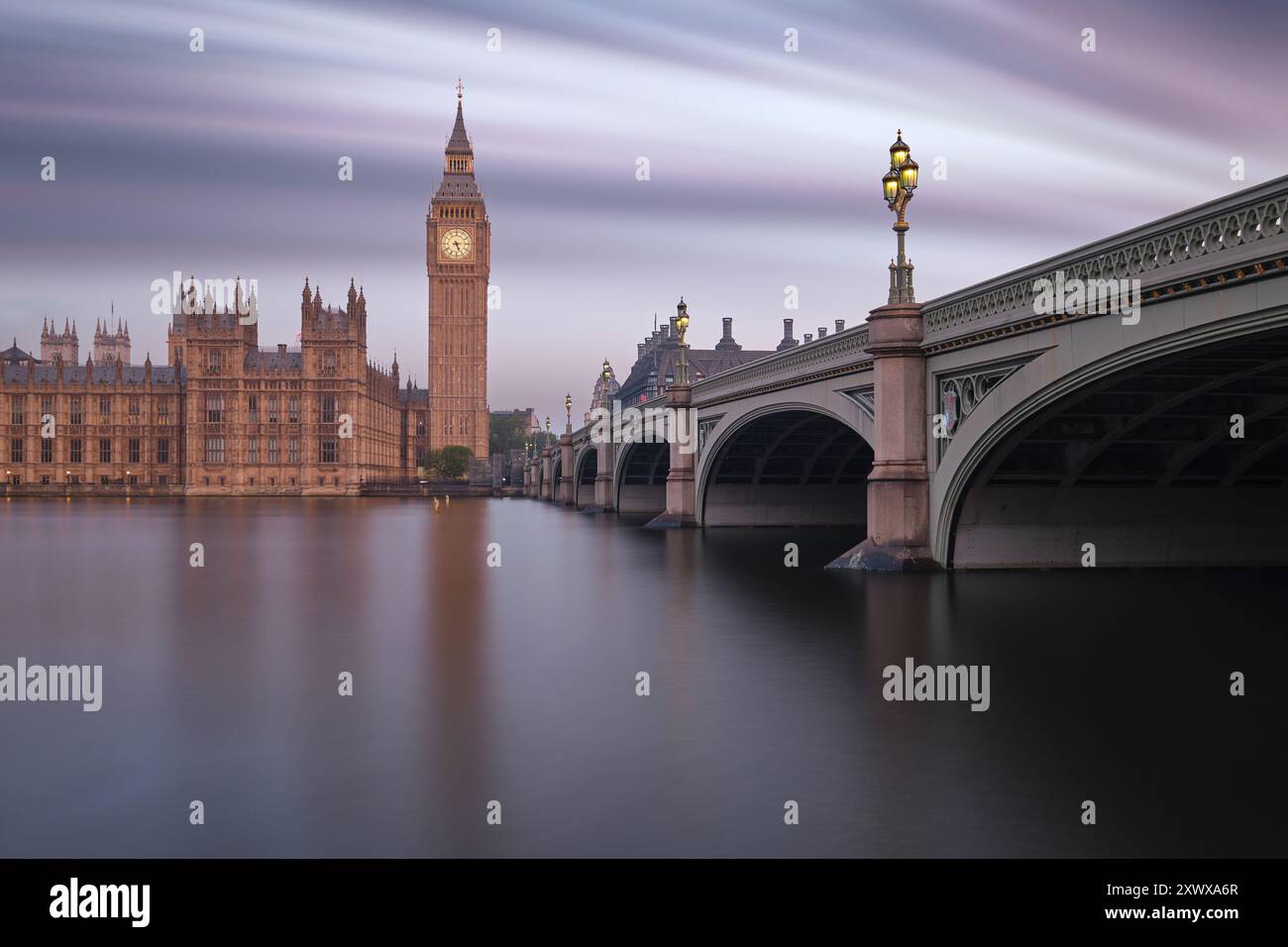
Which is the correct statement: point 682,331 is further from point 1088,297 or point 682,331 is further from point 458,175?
point 458,175

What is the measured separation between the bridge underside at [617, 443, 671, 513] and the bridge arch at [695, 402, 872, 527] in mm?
16378

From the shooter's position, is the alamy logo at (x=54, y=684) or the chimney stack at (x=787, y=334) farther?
the chimney stack at (x=787, y=334)

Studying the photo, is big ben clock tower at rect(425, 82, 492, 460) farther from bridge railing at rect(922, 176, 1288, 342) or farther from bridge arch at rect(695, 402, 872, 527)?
bridge railing at rect(922, 176, 1288, 342)

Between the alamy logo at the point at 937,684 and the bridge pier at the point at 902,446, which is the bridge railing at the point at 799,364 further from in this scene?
the alamy logo at the point at 937,684

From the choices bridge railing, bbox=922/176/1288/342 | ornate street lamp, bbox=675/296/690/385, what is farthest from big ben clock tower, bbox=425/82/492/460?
bridge railing, bbox=922/176/1288/342

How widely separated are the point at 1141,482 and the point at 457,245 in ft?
537

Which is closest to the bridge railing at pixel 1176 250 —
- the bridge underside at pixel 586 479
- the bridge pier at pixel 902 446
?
the bridge pier at pixel 902 446

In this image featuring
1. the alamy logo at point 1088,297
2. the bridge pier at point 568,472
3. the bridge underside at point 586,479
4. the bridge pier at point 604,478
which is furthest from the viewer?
the bridge pier at point 568,472

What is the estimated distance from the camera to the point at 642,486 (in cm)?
7031

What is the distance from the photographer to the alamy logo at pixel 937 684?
11758mm

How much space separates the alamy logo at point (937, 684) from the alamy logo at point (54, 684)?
8.31 meters
